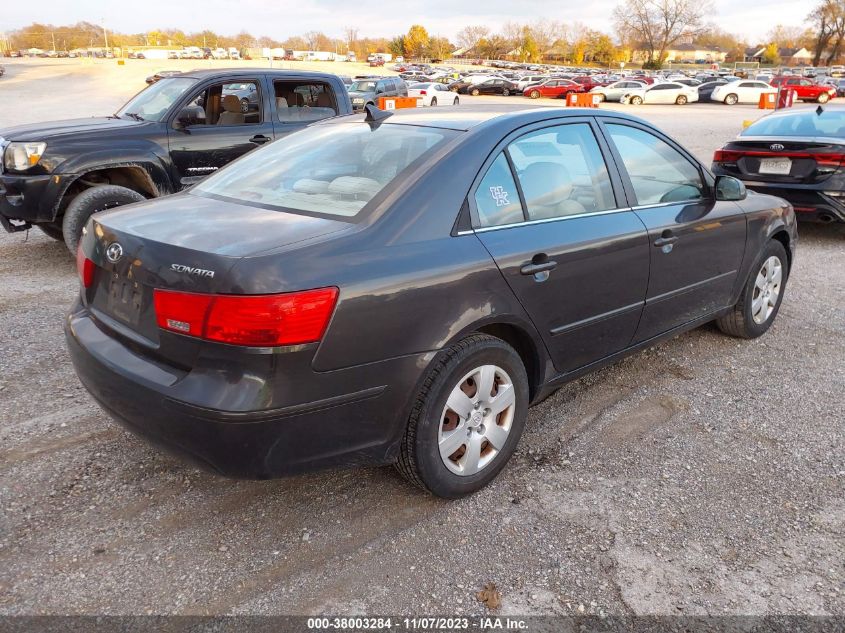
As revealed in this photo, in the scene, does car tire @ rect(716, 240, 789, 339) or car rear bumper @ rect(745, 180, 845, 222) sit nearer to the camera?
→ car tire @ rect(716, 240, 789, 339)

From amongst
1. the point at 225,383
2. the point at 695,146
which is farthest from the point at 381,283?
the point at 695,146

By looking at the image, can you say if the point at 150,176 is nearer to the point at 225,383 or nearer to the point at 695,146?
the point at 225,383

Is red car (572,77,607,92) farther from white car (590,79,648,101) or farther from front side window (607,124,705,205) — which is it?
front side window (607,124,705,205)

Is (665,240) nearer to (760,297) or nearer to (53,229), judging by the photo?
(760,297)

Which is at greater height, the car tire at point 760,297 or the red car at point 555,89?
the red car at point 555,89

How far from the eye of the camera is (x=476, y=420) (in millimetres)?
2961

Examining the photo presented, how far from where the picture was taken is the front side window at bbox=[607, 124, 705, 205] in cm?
375

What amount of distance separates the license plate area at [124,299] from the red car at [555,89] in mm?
45759

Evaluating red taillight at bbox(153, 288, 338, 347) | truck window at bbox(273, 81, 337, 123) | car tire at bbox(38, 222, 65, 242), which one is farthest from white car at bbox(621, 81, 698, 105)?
red taillight at bbox(153, 288, 338, 347)

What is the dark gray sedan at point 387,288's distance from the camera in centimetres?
236

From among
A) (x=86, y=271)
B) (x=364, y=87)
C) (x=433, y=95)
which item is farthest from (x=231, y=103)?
(x=433, y=95)

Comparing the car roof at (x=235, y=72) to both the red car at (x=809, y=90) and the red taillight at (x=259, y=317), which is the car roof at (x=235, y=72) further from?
the red car at (x=809, y=90)

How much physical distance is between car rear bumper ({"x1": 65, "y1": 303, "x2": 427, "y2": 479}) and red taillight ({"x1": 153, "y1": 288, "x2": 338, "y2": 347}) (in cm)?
11

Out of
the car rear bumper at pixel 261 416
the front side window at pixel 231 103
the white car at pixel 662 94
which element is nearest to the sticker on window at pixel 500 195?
the car rear bumper at pixel 261 416
